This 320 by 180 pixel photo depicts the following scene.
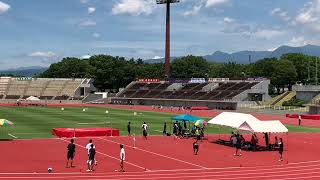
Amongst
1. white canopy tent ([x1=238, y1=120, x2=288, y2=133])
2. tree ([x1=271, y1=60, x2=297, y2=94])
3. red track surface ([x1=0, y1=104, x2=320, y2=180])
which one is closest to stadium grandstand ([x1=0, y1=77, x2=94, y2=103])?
tree ([x1=271, y1=60, x2=297, y2=94])

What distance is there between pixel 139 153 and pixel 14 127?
23.9 m

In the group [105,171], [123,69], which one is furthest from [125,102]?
[105,171]

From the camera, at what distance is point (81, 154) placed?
1356 inches

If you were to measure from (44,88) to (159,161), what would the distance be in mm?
135240

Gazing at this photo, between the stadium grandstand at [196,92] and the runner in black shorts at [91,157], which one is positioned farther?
the stadium grandstand at [196,92]

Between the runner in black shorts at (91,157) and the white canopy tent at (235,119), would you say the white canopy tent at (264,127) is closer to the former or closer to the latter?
the white canopy tent at (235,119)

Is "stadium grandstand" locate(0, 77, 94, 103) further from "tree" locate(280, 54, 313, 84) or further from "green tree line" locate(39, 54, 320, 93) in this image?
"tree" locate(280, 54, 313, 84)

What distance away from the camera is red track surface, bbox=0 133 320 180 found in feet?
87.4

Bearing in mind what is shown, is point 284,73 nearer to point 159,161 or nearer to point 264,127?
point 264,127

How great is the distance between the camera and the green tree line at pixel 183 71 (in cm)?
14075

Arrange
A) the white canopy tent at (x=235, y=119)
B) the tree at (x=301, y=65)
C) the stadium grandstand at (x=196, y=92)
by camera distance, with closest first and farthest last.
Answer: the white canopy tent at (x=235, y=119), the stadium grandstand at (x=196, y=92), the tree at (x=301, y=65)

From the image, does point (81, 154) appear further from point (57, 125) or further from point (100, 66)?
point (100, 66)

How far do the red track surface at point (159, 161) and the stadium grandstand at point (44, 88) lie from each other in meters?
115

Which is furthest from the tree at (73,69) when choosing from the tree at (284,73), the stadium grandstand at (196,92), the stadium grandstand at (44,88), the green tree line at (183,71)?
the tree at (284,73)
